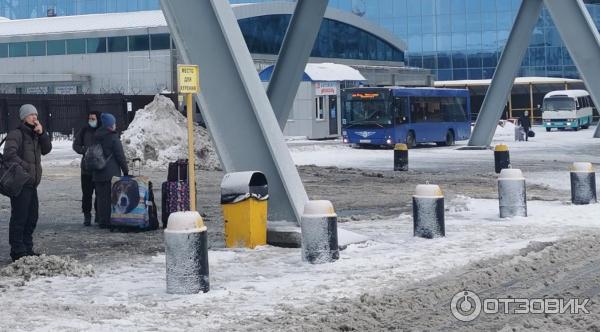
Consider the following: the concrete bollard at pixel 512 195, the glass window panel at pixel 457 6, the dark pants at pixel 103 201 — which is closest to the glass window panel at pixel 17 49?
the glass window panel at pixel 457 6

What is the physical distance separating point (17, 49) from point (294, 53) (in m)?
45.7

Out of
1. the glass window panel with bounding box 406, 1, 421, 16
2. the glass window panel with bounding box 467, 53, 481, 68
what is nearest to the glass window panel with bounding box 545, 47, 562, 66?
the glass window panel with bounding box 467, 53, 481, 68

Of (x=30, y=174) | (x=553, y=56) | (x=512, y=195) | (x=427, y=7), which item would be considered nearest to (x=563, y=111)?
(x=553, y=56)

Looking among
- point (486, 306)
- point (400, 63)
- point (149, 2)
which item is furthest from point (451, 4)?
point (486, 306)

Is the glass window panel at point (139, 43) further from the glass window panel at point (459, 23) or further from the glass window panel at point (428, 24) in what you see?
the glass window panel at point (459, 23)

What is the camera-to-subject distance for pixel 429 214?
12148 millimetres

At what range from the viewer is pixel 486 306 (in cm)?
802

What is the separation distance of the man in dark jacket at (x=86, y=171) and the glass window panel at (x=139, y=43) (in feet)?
150

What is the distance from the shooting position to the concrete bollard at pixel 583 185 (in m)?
15.6

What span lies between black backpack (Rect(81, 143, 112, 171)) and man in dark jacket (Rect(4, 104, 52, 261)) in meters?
2.84

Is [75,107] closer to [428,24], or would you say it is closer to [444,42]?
[428,24]

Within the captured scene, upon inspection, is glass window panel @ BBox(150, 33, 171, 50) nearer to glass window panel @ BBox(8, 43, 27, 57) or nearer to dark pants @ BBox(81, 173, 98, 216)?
glass window panel @ BBox(8, 43, 27, 57)

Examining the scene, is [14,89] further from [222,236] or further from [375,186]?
[222,236]

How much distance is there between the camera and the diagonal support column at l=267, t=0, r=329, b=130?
23.4m
